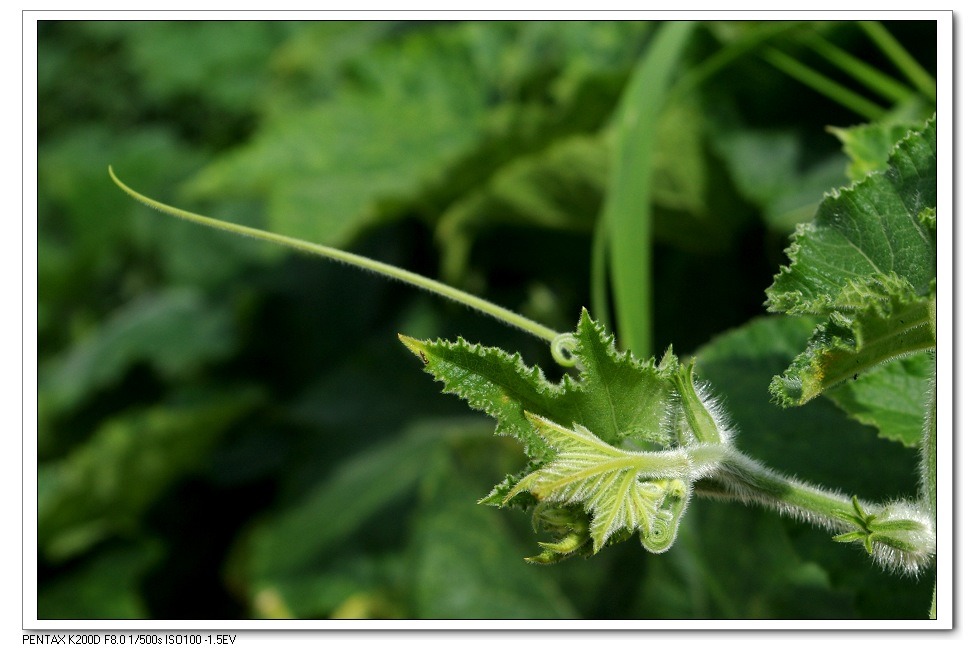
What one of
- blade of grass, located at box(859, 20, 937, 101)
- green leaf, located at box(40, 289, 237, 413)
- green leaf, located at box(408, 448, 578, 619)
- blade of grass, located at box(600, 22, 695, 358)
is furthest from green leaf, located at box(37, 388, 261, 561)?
blade of grass, located at box(859, 20, 937, 101)

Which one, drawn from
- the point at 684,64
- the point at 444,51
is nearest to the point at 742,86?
the point at 684,64

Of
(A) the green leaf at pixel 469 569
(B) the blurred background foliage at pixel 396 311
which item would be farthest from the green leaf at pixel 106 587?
(A) the green leaf at pixel 469 569

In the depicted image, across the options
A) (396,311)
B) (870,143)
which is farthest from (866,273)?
(396,311)

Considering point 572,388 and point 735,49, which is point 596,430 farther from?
point 735,49

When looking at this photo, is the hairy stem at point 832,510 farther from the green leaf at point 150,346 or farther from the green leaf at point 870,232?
the green leaf at point 150,346

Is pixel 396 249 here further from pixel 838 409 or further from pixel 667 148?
pixel 838 409
